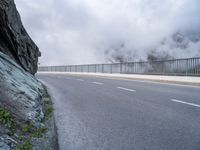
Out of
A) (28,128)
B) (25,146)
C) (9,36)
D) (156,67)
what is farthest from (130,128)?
(156,67)

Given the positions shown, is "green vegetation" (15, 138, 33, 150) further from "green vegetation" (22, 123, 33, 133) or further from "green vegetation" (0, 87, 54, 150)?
"green vegetation" (22, 123, 33, 133)

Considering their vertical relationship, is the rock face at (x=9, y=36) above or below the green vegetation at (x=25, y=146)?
above

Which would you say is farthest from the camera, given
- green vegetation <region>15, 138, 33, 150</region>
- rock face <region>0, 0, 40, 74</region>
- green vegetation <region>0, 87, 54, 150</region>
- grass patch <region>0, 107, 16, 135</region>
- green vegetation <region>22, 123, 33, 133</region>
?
rock face <region>0, 0, 40, 74</region>

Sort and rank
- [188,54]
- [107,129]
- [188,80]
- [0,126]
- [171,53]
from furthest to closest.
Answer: [171,53] < [188,54] < [188,80] < [107,129] < [0,126]

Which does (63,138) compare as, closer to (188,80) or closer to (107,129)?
(107,129)

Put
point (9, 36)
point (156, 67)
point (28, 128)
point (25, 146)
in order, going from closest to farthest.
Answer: point (25, 146), point (28, 128), point (9, 36), point (156, 67)

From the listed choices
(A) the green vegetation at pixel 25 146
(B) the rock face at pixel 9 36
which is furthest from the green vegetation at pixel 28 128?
(B) the rock face at pixel 9 36

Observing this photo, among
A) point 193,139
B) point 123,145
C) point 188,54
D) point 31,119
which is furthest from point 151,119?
point 188,54

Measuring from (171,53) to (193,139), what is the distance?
42.1 meters

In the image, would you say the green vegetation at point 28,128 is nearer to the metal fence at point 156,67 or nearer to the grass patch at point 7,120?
the grass patch at point 7,120

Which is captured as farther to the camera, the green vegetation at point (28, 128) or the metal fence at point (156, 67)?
the metal fence at point (156, 67)

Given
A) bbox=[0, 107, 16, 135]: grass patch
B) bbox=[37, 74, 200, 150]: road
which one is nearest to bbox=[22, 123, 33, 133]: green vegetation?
bbox=[0, 107, 16, 135]: grass patch

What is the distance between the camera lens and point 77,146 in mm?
3668

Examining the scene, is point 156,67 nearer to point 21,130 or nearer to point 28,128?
point 28,128
